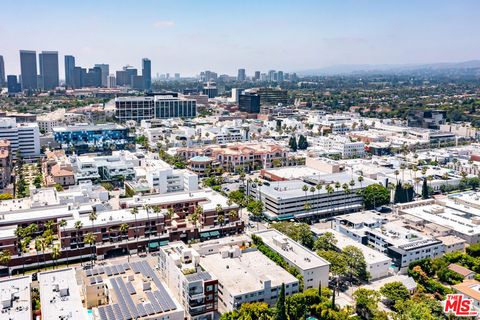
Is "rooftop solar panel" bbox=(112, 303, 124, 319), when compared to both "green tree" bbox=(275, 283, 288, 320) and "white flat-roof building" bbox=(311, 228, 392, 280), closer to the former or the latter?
"green tree" bbox=(275, 283, 288, 320)

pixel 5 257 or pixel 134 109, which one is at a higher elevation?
pixel 134 109

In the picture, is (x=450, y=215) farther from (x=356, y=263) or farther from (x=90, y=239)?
(x=90, y=239)

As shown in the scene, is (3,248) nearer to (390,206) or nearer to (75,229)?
(75,229)

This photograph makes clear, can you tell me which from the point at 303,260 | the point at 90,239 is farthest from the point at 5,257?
the point at 303,260

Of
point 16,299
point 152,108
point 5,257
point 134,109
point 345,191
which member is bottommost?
point 16,299

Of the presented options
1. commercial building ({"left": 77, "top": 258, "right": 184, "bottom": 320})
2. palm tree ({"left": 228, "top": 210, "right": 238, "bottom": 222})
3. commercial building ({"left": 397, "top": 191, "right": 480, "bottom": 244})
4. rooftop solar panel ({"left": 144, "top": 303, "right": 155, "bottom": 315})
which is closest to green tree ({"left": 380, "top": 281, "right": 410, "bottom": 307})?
commercial building ({"left": 397, "top": 191, "right": 480, "bottom": 244})

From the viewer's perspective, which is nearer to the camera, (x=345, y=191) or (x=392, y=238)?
(x=392, y=238)

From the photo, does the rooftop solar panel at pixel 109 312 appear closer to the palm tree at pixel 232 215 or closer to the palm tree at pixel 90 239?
the palm tree at pixel 90 239
